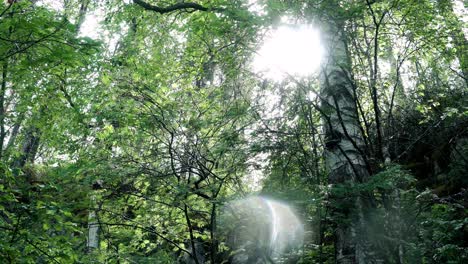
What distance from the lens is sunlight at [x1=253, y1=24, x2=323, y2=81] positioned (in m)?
3.38

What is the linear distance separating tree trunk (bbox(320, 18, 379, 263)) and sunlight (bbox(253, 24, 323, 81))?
139mm

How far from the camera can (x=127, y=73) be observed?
5191 mm

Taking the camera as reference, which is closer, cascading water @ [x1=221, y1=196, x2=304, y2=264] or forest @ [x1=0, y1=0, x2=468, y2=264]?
forest @ [x1=0, y1=0, x2=468, y2=264]

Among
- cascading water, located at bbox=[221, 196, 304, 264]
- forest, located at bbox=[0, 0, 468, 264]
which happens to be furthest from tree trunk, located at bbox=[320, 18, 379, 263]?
cascading water, located at bbox=[221, 196, 304, 264]

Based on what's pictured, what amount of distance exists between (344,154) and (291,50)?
3.48ft

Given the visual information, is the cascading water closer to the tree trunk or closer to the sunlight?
the tree trunk

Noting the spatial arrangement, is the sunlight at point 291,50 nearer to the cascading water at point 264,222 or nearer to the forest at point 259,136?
the forest at point 259,136

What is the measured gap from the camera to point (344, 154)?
10.4 ft

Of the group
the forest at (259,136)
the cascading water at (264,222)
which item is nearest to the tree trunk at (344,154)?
the forest at (259,136)

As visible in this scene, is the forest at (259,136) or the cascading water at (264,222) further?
the cascading water at (264,222)

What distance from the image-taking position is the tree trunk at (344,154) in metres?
2.93

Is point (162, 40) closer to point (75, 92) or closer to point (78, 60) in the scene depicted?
point (75, 92)

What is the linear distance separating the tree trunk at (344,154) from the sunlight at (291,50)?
14cm

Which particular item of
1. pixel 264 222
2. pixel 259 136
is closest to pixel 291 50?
pixel 259 136
